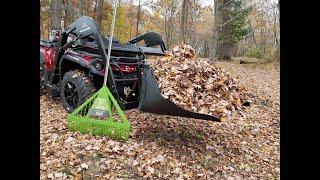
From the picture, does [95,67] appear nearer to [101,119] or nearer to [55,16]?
[101,119]

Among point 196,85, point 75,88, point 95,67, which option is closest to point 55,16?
point 75,88

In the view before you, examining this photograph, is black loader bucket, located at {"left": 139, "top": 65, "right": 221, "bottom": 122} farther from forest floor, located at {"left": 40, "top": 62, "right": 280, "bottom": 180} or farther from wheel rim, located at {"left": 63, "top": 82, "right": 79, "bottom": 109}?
wheel rim, located at {"left": 63, "top": 82, "right": 79, "bottom": 109}

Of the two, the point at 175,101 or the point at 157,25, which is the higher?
the point at 157,25

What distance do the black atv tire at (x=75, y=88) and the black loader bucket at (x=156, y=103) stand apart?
3.94 ft

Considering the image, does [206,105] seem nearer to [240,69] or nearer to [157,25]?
[240,69]

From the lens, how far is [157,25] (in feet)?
84.1

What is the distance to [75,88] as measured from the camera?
5.21m

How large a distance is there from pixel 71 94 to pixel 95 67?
813 mm

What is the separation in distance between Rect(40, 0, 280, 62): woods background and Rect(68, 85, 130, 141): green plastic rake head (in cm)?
1154

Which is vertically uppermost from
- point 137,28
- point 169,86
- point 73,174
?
point 137,28

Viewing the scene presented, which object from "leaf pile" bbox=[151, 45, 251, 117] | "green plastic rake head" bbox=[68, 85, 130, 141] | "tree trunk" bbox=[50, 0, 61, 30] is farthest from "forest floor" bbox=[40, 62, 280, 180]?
"tree trunk" bbox=[50, 0, 61, 30]

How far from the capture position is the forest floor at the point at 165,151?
377 centimetres
